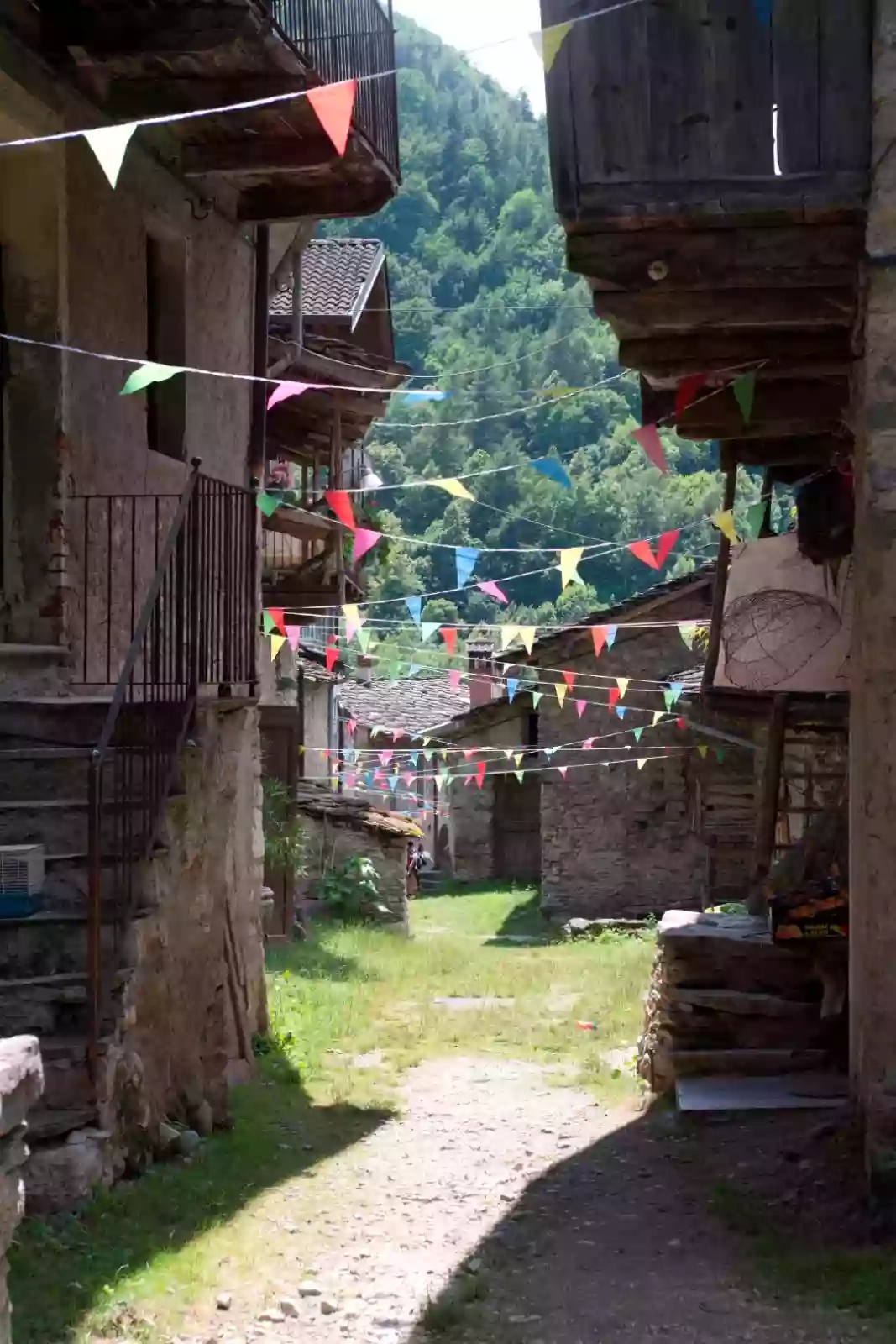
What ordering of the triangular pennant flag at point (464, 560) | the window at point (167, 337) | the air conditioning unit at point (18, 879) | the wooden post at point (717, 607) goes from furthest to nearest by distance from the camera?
the wooden post at point (717, 607) < the triangular pennant flag at point (464, 560) < the window at point (167, 337) < the air conditioning unit at point (18, 879)

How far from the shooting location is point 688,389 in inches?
243

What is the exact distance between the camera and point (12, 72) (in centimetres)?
621

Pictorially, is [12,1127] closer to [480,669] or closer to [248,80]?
[248,80]

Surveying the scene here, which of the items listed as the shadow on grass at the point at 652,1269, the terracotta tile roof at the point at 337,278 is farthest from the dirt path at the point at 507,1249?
the terracotta tile roof at the point at 337,278

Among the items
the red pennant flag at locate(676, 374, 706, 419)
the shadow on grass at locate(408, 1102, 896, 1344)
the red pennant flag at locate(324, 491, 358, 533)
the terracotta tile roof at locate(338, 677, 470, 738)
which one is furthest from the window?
the terracotta tile roof at locate(338, 677, 470, 738)

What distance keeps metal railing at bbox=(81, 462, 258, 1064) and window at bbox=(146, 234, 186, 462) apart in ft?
1.47

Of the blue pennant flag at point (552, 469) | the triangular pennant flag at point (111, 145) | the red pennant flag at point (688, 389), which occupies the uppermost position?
the triangular pennant flag at point (111, 145)

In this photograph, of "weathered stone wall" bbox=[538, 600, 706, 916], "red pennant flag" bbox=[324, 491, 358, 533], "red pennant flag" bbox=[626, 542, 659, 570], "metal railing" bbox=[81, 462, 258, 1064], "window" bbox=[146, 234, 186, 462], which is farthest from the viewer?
"weathered stone wall" bbox=[538, 600, 706, 916]

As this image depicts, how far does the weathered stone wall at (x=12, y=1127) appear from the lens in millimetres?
2996

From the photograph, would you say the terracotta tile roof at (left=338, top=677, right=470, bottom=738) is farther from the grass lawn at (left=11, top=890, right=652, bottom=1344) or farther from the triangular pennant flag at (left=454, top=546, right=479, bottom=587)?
the triangular pennant flag at (left=454, top=546, right=479, bottom=587)

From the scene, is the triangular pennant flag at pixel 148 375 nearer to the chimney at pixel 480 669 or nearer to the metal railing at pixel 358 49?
the metal railing at pixel 358 49

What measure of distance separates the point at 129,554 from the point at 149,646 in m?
0.66

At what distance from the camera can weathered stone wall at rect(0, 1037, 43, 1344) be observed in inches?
118

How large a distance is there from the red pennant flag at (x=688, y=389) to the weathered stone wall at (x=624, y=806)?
42.3ft
